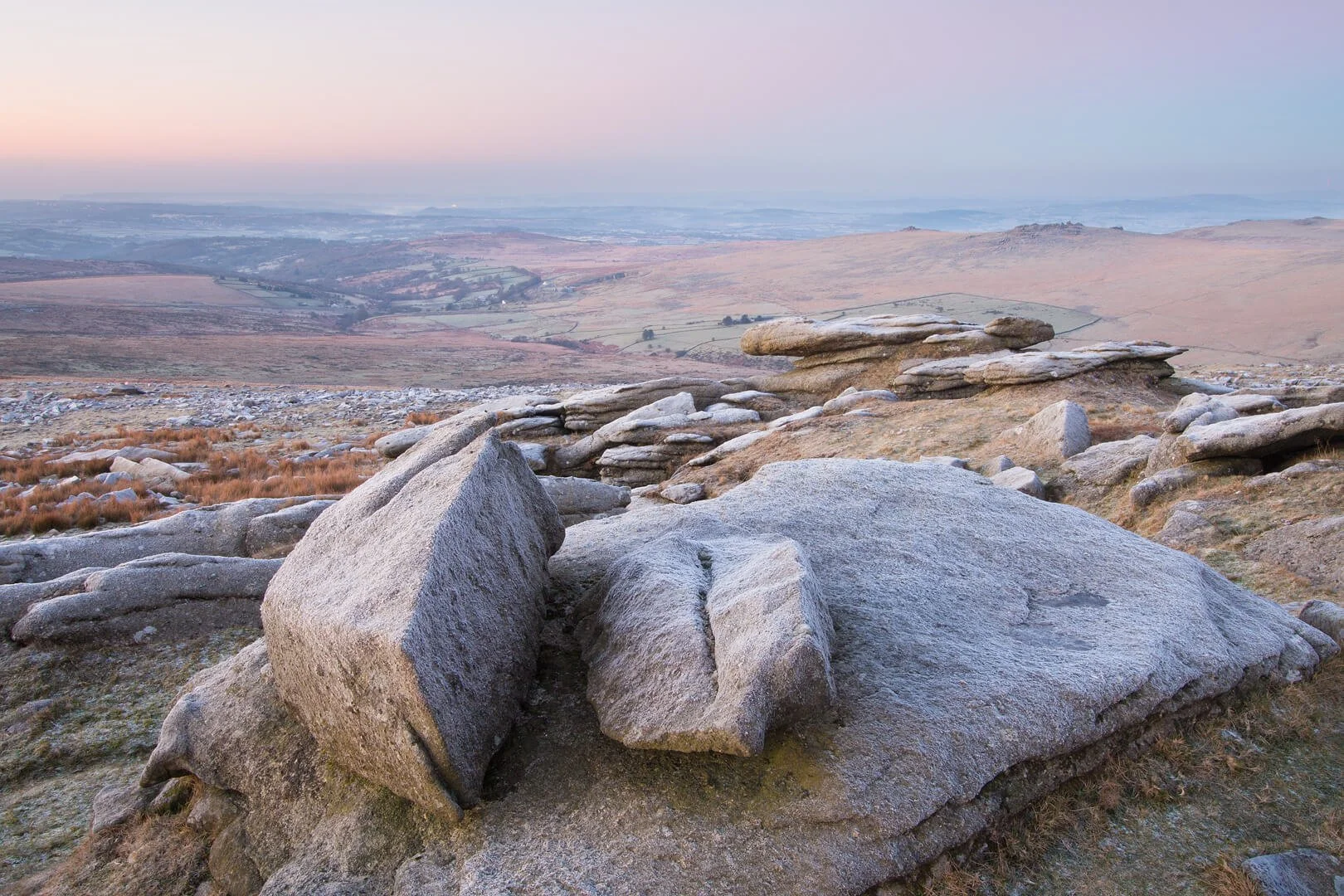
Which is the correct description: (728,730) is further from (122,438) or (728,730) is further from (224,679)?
(122,438)

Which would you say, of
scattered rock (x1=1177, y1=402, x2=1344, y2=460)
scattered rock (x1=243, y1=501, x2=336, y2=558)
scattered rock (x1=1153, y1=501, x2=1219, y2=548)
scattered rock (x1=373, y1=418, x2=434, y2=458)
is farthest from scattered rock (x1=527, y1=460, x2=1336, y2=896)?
scattered rock (x1=373, y1=418, x2=434, y2=458)

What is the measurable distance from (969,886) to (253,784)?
499 cm

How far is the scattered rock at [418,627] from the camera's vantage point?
4859 mm

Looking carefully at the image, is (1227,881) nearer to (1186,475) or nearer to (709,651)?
(709,651)

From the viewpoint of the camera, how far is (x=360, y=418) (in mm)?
31719

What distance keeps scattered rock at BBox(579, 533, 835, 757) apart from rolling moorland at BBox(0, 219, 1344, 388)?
5167cm

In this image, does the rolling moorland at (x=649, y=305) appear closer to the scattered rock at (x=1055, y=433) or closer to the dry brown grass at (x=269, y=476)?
the dry brown grass at (x=269, y=476)

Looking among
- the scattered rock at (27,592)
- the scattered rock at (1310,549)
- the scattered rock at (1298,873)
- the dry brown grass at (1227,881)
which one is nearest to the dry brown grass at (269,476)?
the scattered rock at (27,592)

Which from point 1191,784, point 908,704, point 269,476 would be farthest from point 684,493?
point 269,476

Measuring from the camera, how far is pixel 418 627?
485cm

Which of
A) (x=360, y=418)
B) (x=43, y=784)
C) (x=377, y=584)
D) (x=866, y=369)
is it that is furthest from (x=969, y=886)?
(x=360, y=418)

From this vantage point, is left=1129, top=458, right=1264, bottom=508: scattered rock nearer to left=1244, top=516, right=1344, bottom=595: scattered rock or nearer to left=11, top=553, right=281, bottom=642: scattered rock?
left=1244, top=516, right=1344, bottom=595: scattered rock

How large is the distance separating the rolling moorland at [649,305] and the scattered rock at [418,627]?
168ft

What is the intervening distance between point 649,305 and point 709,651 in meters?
119
